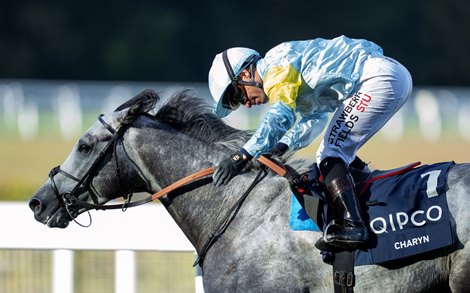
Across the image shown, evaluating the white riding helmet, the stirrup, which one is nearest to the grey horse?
the stirrup

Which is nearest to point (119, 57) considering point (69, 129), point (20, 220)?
point (69, 129)

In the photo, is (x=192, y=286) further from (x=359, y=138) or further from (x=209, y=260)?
(x=359, y=138)

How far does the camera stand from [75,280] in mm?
6434

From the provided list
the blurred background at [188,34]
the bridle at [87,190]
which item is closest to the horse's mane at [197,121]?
the bridle at [87,190]

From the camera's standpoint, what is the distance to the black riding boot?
4668mm

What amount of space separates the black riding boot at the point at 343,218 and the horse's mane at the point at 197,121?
26.5 inches

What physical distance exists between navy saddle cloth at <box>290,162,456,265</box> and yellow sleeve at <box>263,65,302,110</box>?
51 cm

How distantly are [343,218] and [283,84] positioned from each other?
691 mm

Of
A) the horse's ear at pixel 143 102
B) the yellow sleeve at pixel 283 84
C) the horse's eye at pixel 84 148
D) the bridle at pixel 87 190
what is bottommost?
the bridle at pixel 87 190

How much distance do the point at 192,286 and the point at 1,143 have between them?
1533 cm

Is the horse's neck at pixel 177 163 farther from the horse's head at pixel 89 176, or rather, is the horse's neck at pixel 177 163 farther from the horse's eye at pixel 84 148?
the horse's eye at pixel 84 148

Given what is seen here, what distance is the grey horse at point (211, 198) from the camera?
4.71 metres

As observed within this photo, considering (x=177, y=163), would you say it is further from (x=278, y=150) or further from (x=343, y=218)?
(x=343, y=218)

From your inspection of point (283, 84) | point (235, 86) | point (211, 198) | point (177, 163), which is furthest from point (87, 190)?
point (283, 84)
